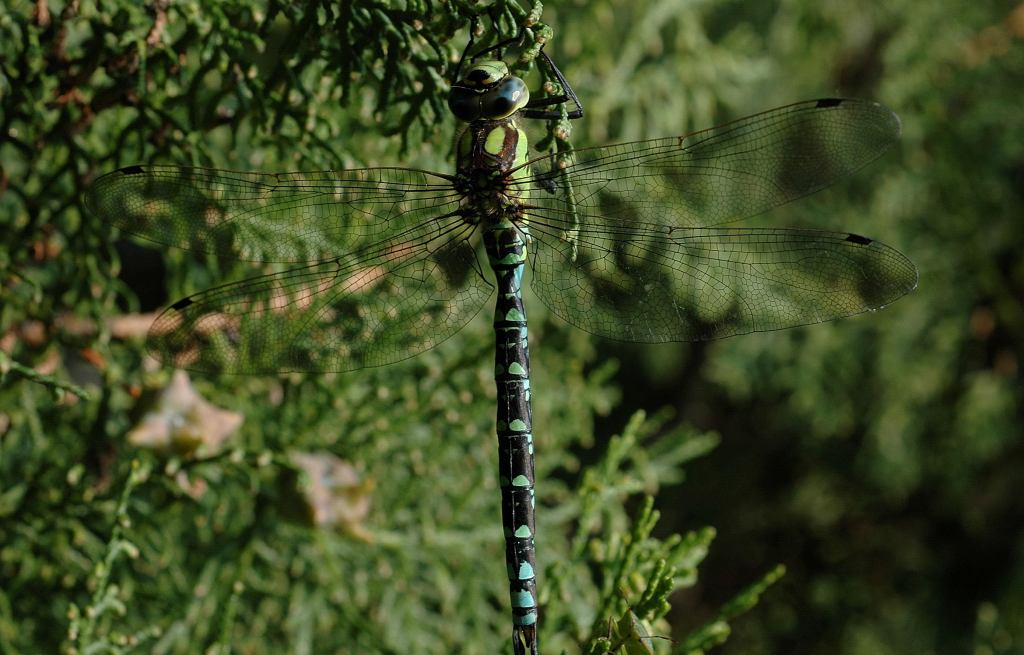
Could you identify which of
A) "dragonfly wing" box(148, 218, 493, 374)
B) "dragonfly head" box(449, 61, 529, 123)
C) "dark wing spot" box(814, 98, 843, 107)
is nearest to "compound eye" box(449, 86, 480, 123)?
"dragonfly head" box(449, 61, 529, 123)

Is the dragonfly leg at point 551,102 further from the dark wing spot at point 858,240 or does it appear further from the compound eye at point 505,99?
the dark wing spot at point 858,240

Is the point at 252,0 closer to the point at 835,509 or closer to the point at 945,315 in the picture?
the point at 945,315

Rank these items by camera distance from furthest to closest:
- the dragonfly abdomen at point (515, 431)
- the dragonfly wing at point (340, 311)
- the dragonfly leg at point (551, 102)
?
the dragonfly wing at point (340, 311), the dragonfly abdomen at point (515, 431), the dragonfly leg at point (551, 102)

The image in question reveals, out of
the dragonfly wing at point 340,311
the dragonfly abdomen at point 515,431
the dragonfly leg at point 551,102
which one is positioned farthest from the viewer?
the dragonfly wing at point 340,311

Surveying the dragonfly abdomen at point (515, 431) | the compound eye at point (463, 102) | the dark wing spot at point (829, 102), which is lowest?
the dragonfly abdomen at point (515, 431)

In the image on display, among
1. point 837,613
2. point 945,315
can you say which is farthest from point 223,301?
point 837,613

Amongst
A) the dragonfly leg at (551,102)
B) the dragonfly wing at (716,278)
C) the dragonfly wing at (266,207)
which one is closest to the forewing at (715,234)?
the dragonfly wing at (716,278)

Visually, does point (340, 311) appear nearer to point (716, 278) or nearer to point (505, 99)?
point (505, 99)
